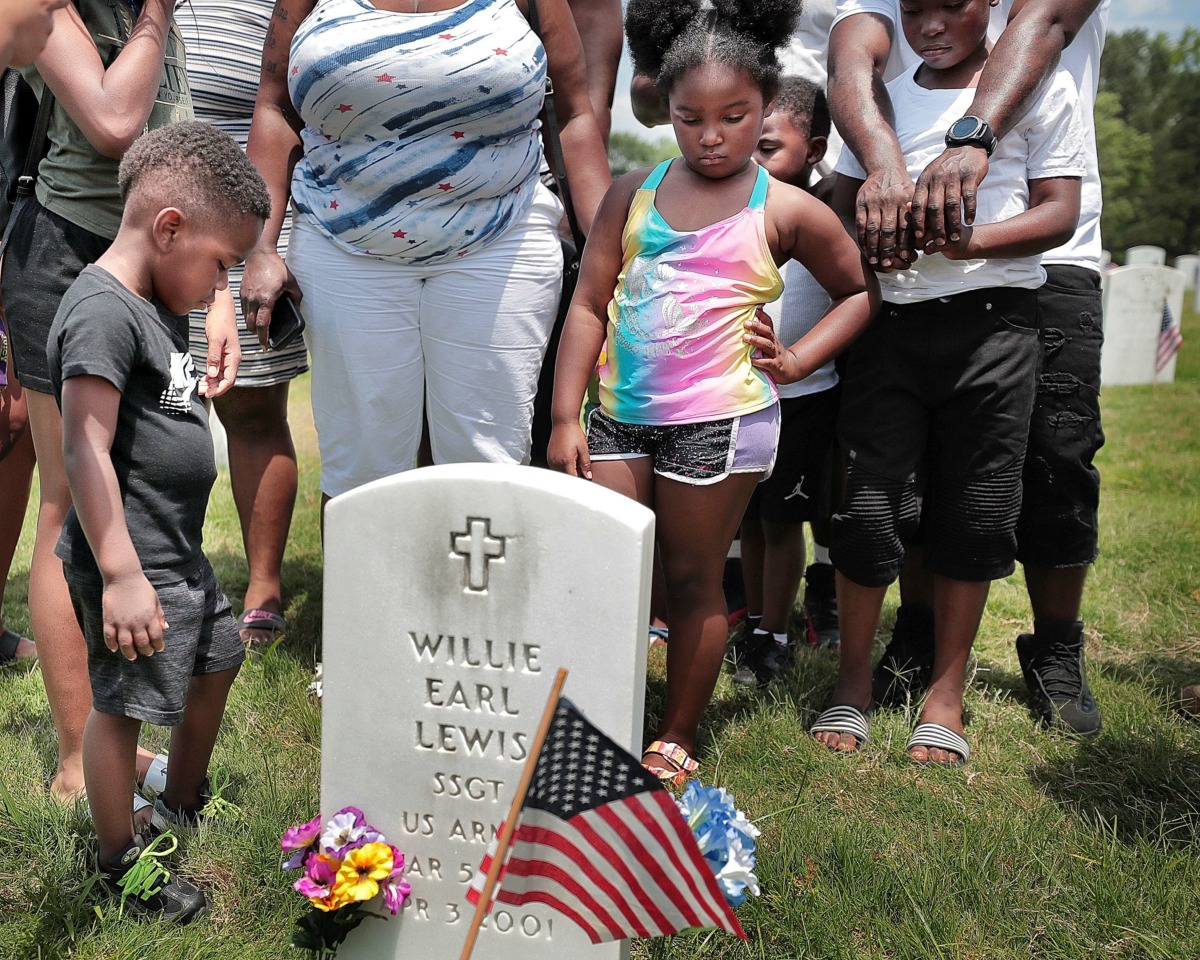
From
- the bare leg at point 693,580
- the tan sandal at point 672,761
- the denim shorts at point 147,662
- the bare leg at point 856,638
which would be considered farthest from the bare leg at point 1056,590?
the denim shorts at point 147,662

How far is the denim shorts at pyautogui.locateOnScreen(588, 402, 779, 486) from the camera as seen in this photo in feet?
8.80

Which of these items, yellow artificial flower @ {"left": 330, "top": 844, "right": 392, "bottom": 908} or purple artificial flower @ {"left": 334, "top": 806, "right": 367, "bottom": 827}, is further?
purple artificial flower @ {"left": 334, "top": 806, "right": 367, "bottom": 827}

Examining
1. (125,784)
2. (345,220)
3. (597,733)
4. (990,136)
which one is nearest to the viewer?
(597,733)

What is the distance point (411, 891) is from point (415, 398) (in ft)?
4.51

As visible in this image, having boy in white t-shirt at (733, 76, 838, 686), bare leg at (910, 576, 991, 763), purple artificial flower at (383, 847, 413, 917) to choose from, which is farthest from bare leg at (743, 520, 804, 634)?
purple artificial flower at (383, 847, 413, 917)

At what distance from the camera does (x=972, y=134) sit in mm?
2688

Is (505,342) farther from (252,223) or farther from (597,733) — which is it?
(597,733)

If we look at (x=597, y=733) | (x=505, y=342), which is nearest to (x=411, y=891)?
(x=597, y=733)

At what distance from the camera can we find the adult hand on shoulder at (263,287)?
294cm

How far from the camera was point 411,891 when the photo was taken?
2.11m

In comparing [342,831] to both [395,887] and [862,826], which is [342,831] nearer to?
[395,887]

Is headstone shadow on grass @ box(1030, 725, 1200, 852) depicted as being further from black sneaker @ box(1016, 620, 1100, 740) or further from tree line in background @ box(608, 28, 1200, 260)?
tree line in background @ box(608, 28, 1200, 260)

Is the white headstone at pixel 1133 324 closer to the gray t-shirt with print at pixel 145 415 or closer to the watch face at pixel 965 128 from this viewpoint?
the watch face at pixel 965 128

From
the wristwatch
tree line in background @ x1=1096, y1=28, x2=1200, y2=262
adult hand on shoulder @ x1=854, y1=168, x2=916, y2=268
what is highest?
the wristwatch
